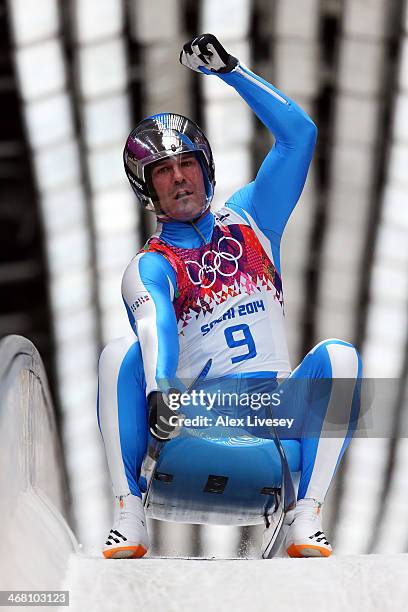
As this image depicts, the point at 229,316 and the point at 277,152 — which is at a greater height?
the point at 277,152

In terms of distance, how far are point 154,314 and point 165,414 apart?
1.65 feet

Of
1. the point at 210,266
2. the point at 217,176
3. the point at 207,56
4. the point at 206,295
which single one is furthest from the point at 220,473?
the point at 217,176

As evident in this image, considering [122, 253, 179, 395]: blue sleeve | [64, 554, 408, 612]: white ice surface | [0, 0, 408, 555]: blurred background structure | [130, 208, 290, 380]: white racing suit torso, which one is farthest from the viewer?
[0, 0, 408, 555]: blurred background structure

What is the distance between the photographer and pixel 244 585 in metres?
3.68

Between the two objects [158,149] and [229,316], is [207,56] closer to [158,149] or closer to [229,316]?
[158,149]

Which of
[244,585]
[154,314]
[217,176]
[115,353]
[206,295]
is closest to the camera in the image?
[244,585]

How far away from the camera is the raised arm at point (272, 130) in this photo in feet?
16.4

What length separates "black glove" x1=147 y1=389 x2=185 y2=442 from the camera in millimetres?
4207

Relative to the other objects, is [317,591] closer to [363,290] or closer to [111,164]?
[111,164]

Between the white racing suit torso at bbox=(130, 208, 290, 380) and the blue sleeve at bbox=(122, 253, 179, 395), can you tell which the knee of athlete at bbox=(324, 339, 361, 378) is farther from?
the blue sleeve at bbox=(122, 253, 179, 395)

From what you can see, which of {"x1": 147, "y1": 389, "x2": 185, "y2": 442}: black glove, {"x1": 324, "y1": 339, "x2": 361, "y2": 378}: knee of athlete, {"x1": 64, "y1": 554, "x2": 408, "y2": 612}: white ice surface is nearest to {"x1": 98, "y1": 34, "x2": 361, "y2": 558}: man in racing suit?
{"x1": 324, "y1": 339, "x2": 361, "y2": 378}: knee of athlete

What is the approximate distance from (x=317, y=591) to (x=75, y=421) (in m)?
9.68

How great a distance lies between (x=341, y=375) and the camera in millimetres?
4754

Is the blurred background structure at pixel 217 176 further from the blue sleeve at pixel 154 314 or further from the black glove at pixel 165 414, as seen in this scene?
the black glove at pixel 165 414
